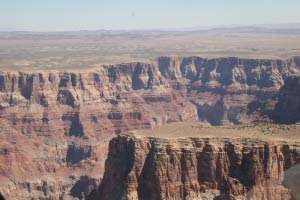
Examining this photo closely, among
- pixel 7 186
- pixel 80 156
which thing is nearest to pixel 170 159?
pixel 7 186

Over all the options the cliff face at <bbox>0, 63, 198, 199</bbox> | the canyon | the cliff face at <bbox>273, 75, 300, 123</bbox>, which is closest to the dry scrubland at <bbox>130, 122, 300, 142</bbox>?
the canyon

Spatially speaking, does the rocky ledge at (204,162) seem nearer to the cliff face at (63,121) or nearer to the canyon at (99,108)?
the canyon at (99,108)

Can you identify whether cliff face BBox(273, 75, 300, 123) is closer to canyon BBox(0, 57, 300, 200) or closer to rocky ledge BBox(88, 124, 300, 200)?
canyon BBox(0, 57, 300, 200)

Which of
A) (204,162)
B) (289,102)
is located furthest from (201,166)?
(289,102)

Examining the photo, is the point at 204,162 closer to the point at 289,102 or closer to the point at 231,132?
the point at 231,132

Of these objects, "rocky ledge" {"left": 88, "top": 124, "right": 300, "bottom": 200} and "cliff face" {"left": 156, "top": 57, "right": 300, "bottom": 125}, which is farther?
"cliff face" {"left": 156, "top": 57, "right": 300, "bottom": 125}

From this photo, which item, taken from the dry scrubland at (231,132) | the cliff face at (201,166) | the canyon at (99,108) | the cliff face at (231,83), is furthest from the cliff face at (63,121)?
the cliff face at (201,166)

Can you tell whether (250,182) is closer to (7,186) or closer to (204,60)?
(7,186)
